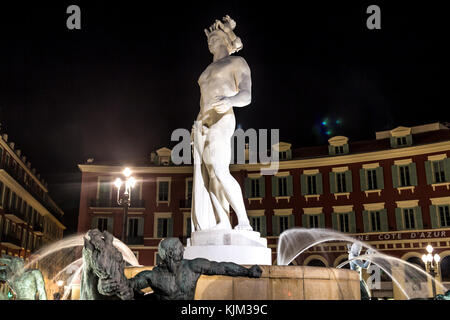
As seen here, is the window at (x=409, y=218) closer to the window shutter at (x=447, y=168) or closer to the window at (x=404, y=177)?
the window at (x=404, y=177)

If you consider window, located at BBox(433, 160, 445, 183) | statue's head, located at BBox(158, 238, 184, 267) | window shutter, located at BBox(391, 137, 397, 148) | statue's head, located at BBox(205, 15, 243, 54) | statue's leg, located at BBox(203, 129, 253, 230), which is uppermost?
window shutter, located at BBox(391, 137, 397, 148)

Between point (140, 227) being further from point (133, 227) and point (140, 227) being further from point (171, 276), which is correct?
point (171, 276)

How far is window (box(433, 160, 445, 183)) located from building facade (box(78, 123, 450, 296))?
0.06 m

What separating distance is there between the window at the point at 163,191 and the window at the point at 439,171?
1979 cm

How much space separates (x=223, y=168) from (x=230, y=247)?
3.66 feet

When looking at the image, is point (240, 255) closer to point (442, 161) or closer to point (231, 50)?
point (231, 50)

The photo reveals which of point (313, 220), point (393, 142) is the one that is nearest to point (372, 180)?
point (393, 142)

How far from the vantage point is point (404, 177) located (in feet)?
104

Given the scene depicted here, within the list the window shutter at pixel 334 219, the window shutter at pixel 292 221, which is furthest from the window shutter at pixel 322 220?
the window shutter at pixel 292 221

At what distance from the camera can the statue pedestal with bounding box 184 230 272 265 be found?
5648 mm

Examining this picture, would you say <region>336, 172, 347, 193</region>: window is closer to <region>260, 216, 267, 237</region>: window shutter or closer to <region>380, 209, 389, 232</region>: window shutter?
<region>380, 209, 389, 232</region>: window shutter

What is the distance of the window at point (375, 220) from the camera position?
31.7 meters

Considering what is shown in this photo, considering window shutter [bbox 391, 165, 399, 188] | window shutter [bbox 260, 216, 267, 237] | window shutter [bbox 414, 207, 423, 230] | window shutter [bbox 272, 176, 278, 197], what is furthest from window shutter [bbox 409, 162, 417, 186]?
window shutter [bbox 260, 216, 267, 237]
